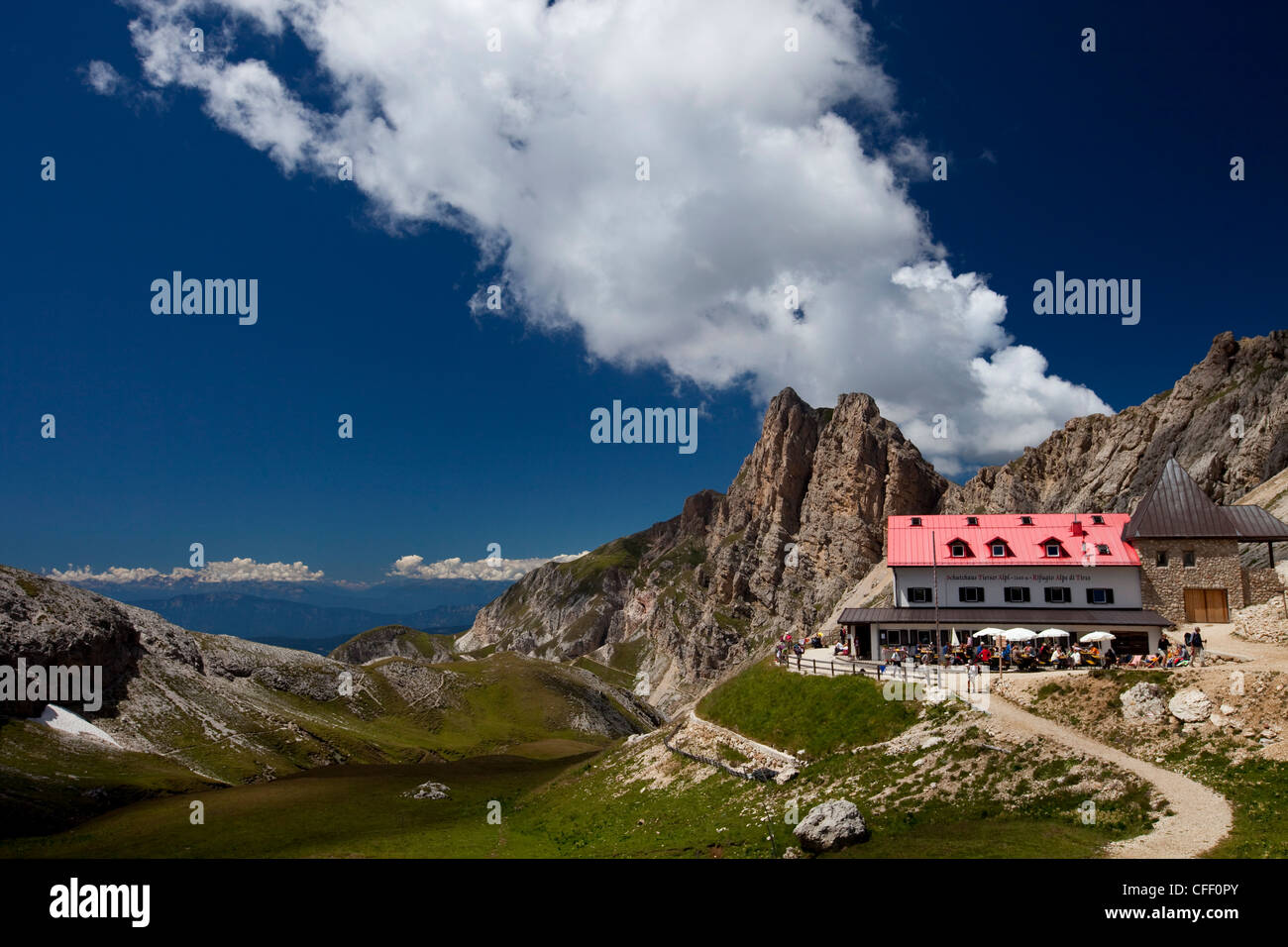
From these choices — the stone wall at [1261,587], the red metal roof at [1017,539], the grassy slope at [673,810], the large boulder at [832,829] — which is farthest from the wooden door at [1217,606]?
the large boulder at [832,829]

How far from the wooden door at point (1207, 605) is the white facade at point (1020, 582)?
11.8ft

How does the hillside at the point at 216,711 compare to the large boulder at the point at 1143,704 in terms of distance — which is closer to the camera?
the large boulder at the point at 1143,704

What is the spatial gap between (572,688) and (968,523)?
344 ft

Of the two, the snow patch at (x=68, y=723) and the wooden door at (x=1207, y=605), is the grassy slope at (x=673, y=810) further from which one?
the wooden door at (x=1207, y=605)

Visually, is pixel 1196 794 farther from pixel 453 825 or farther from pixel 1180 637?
pixel 453 825

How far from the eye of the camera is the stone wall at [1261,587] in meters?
57.6

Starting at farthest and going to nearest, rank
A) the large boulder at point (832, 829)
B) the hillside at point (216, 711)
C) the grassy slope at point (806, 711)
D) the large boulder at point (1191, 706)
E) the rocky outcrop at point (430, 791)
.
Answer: the hillside at point (216, 711), the rocky outcrop at point (430, 791), the grassy slope at point (806, 711), the large boulder at point (1191, 706), the large boulder at point (832, 829)

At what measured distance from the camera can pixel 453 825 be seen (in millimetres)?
52938

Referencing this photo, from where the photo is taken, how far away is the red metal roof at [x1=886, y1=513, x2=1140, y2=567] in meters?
62.2

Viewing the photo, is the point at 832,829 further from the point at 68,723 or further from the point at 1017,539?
the point at 68,723

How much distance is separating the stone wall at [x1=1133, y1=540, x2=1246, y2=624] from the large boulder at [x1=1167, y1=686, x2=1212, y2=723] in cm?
2882

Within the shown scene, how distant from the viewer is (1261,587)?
58.2m

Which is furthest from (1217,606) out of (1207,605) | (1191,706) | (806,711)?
(806,711)
